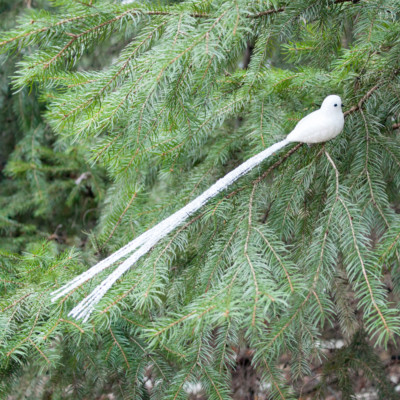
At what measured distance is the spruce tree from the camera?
91cm

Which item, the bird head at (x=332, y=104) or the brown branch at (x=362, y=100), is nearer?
the bird head at (x=332, y=104)

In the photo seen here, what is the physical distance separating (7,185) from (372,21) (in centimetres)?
279

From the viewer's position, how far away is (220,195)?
1.16 metres

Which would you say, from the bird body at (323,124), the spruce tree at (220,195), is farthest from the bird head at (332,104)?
the spruce tree at (220,195)

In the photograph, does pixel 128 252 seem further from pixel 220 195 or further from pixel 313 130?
pixel 313 130

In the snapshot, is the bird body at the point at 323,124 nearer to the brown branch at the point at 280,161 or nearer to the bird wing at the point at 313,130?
the bird wing at the point at 313,130

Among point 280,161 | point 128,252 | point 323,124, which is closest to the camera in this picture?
point 128,252

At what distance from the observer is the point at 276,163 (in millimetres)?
1200

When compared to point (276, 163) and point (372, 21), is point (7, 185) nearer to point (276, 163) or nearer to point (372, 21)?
point (276, 163)

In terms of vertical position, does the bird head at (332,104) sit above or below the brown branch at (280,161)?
above

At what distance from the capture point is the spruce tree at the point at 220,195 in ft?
2.98

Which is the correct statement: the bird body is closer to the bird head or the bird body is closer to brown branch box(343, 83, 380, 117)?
the bird head

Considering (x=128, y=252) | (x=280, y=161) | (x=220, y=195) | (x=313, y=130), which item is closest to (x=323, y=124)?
(x=313, y=130)

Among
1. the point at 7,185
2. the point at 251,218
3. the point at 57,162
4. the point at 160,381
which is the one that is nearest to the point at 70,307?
the point at 160,381
